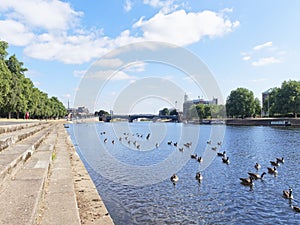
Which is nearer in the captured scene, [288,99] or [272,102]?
[288,99]

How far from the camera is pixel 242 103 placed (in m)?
126

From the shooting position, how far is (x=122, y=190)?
43.3 feet

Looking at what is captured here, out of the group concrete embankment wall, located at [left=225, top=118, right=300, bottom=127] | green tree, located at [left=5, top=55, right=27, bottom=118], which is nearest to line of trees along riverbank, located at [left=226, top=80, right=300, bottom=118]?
concrete embankment wall, located at [left=225, top=118, right=300, bottom=127]

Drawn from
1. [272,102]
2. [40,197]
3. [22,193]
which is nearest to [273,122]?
[272,102]

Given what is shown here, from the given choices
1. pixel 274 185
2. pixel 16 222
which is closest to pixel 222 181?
pixel 274 185

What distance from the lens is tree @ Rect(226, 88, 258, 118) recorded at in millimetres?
126000

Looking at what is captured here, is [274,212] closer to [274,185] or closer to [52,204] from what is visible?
[274,185]

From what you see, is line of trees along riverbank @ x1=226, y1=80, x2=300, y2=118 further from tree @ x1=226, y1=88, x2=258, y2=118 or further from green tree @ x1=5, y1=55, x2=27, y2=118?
green tree @ x1=5, y1=55, x2=27, y2=118

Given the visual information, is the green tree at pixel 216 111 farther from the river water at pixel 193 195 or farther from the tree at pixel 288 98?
the river water at pixel 193 195

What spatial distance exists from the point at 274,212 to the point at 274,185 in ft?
16.0

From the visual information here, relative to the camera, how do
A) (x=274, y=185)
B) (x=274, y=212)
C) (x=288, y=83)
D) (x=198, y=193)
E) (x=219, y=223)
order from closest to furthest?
(x=219, y=223) → (x=274, y=212) → (x=198, y=193) → (x=274, y=185) → (x=288, y=83)

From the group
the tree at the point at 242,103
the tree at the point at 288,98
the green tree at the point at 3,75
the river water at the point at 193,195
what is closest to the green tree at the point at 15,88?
the green tree at the point at 3,75

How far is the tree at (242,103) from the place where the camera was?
126000 millimetres

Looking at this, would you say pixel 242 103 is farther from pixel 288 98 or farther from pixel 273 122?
pixel 273 122
